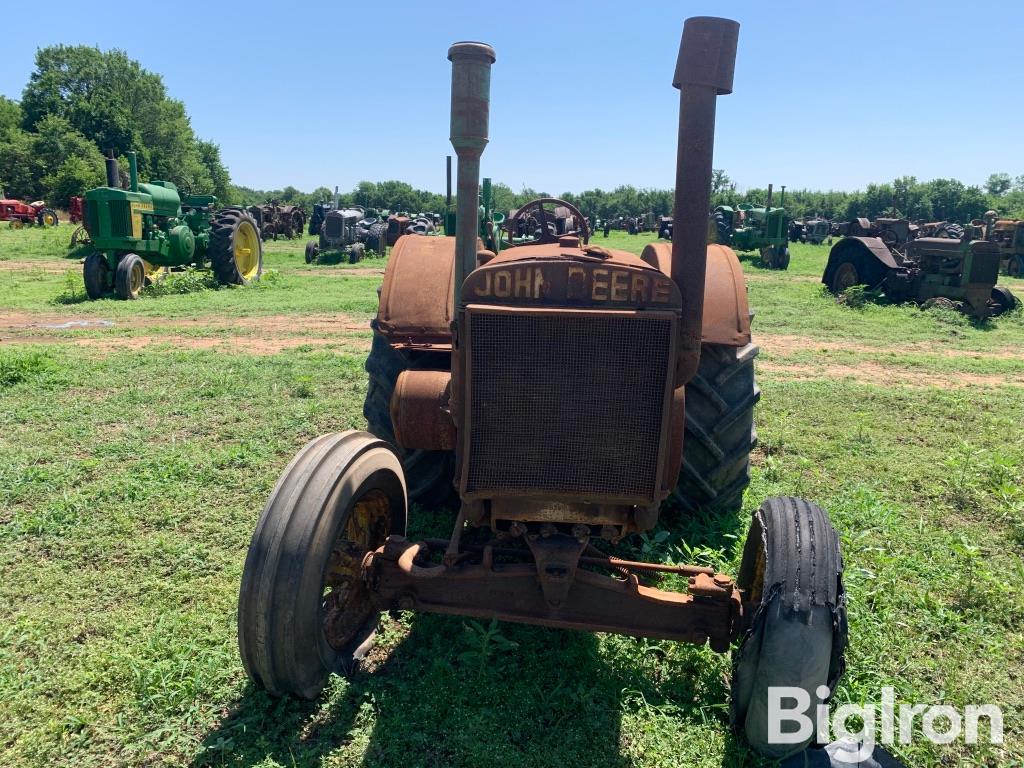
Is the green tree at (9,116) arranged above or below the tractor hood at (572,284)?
above

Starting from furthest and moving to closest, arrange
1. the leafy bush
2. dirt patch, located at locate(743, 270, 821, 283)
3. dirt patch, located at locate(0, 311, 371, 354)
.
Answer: dirt patch, located at locate(743, 270, 821, 283) < dirt patch, located at locate(0, 311, 371, 354) < the leafy bush

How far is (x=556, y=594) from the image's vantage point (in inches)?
106

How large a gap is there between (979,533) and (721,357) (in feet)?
6.49

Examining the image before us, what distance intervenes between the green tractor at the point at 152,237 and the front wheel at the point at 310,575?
39.4 ft

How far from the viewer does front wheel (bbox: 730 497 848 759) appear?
92.3 inches

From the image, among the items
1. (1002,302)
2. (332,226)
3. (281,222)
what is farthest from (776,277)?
(281,222)

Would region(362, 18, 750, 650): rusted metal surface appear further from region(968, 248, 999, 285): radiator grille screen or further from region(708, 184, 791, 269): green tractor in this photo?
region(708, 184, 791, 269): green tractor

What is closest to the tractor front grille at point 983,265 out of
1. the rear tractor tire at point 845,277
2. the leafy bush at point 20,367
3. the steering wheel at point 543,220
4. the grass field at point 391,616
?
the rear tractor tire at point 845,277

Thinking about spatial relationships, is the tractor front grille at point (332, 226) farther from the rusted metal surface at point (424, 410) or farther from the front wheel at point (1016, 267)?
the rusted metal surface at point (424, 410)

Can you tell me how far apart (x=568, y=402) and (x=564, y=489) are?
0.32 meters

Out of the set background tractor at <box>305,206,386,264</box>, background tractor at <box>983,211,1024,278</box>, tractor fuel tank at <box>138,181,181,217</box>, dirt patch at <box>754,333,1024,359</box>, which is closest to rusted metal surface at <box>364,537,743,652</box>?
dirt patch at <box>754,333,1024,359</box>

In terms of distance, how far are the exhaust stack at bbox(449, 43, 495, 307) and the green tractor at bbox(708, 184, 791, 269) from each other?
18992 mm

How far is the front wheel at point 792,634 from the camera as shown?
2.34 metres

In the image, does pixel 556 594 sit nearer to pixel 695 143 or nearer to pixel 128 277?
pixel 695 143
